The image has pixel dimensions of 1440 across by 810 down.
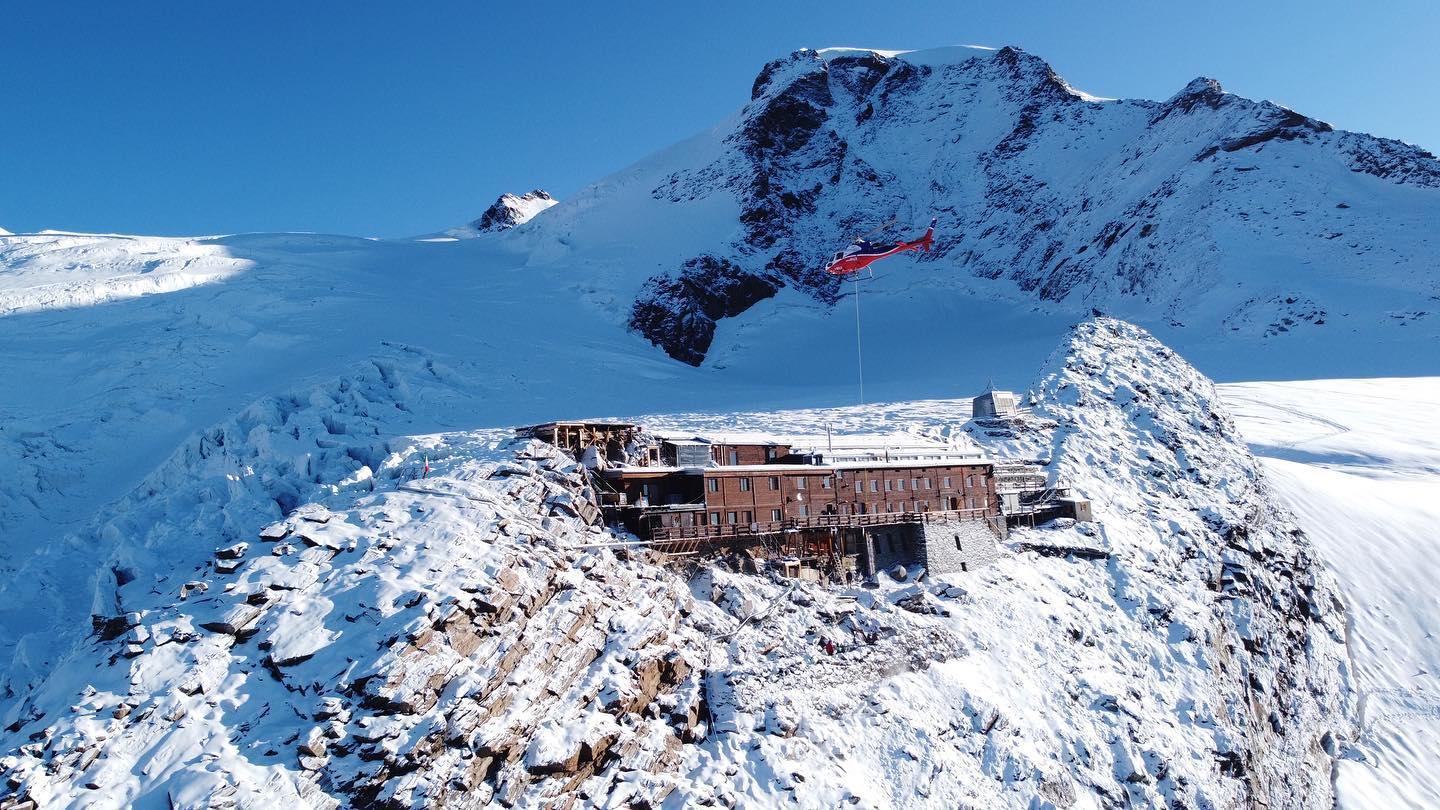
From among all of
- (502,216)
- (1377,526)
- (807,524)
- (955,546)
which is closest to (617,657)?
(807,524)

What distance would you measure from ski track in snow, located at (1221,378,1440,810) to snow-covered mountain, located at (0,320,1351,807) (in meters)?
2.56

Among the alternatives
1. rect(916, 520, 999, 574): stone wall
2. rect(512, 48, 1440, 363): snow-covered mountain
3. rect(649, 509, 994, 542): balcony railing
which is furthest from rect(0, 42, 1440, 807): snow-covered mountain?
rect(649, 509, 994, 542): balcony railing

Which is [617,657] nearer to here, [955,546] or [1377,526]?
[955,546]

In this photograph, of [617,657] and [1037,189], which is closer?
[617,657]

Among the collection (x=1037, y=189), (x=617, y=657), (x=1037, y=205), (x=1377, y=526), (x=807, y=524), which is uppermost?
(x=1037, y=189)

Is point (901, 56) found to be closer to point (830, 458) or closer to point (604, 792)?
point (830, 458)

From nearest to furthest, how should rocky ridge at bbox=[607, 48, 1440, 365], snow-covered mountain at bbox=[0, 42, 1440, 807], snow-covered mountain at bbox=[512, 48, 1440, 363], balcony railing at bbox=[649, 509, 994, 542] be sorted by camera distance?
1. snow-covered mountain at bbox=[0, 42, 1440, 807]
2. balcony railing at bbox=[649, 509, 994, 542]
3. snow-covered mountain at bbox=[512, 48, 1440, 363]
4. rocky ridge at bbox=[607, 48, 1440, 365]

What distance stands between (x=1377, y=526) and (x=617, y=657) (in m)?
50.6

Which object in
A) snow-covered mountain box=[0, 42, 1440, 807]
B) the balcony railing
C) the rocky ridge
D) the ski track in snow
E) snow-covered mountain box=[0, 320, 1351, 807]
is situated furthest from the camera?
the rocky ridge

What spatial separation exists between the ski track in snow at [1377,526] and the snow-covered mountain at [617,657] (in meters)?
2.56

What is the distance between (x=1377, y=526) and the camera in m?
54.3

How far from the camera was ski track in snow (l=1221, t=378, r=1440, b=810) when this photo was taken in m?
41.6

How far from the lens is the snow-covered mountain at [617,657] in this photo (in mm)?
23172

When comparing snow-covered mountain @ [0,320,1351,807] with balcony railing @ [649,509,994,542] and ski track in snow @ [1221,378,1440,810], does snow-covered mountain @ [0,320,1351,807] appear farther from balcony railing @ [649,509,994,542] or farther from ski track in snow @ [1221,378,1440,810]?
ski track in snow @ [1221,378,1440,810]
